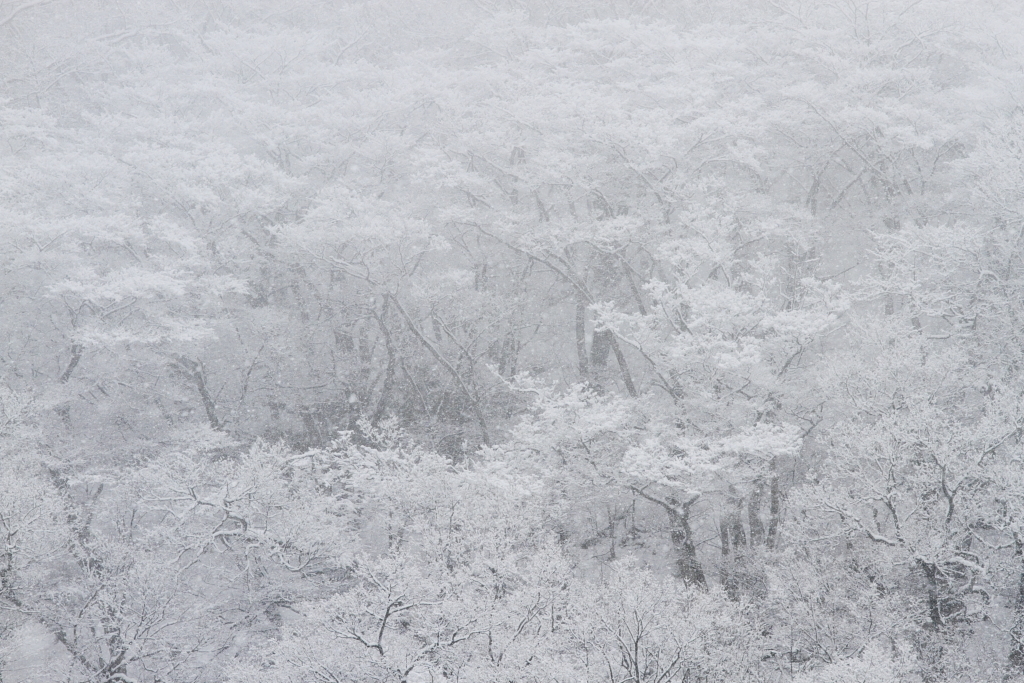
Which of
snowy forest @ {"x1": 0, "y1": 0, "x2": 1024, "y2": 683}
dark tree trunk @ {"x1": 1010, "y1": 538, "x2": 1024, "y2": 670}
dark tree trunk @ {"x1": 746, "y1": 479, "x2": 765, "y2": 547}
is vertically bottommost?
dark tree trunk @ {"x1": 746, "y1": 479, "x2": 765, "y2": 547}

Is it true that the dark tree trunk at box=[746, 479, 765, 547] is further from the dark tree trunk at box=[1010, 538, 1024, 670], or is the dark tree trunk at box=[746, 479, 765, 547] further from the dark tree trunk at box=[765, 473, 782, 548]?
the dark tree trunk at box=[1010, 538, 1024, 670]

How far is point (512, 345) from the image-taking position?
20203 mm

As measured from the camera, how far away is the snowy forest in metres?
12.1

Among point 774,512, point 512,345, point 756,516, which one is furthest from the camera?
point 512,345

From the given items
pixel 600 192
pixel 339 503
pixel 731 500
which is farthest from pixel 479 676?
pixel 600 192

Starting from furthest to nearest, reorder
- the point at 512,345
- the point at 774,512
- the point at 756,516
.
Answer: the point at 512,345 < the point at 756,516 < the point at 774,512

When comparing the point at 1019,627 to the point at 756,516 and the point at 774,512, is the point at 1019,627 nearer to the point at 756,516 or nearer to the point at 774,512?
the point at 774,512

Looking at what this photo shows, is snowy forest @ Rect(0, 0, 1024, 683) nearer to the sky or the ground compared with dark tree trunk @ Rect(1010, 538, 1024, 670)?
nearer to the sky

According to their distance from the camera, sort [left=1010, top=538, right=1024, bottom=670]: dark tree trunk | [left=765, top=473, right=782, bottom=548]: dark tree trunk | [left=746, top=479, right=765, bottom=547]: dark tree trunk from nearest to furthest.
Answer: [left=1010, top=538, right=1024, bottom=670]: dark tree trunk → [left=765, top=473, right=782, bottom=548]: dark tree trunk → [left=746, top=479, right=765, bottom=547]: dark tree trunk

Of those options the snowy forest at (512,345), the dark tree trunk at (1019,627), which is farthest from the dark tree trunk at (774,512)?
the dark tree trunk at (1019,627)

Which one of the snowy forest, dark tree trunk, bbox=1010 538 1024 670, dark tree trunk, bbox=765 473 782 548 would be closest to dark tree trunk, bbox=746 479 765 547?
the snowy forest

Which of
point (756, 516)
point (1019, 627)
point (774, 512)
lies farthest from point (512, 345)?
point (1019, 627)

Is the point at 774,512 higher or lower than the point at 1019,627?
lower

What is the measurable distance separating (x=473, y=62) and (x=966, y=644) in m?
20.2
